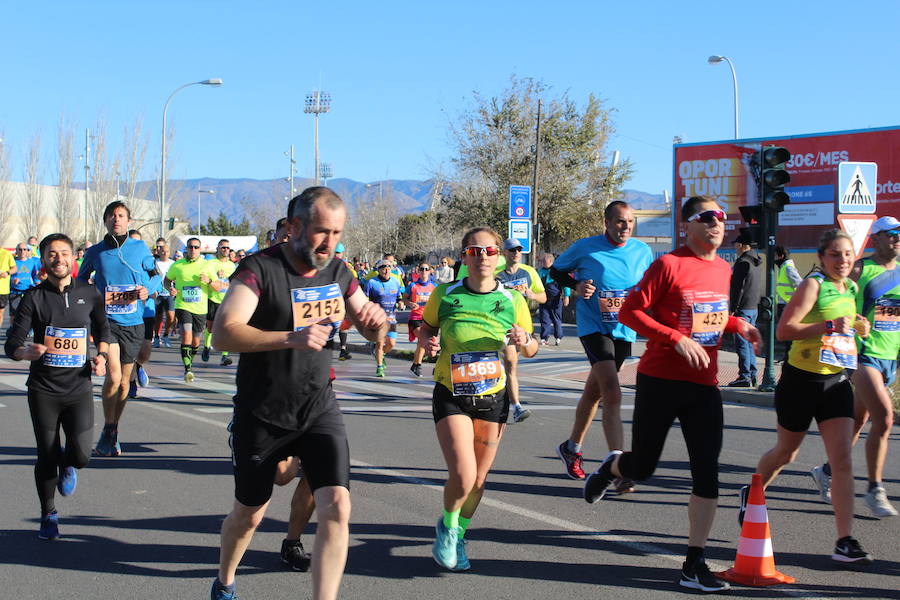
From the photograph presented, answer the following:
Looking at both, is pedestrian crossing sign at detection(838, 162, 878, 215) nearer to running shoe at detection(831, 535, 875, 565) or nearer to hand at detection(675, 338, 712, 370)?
running shoe at detection(831, 535, 875, 565)

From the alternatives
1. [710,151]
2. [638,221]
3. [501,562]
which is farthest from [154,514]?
[638,221]

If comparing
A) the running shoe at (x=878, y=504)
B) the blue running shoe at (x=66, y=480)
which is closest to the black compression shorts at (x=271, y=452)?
the blue running shoe at (x=66, y=480)

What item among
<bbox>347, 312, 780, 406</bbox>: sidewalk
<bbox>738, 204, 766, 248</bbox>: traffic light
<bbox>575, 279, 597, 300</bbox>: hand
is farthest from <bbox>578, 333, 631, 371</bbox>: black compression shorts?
<bbox>738, 204, 766, 248</bbox>: traffic light

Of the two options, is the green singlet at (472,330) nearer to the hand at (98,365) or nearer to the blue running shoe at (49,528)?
the hand at (98,365)

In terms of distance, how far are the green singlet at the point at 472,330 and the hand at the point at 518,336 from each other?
140mm

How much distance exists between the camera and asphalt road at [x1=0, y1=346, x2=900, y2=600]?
205 inches

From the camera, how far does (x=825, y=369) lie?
593cm

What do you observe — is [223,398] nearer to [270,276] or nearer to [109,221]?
[109,221]

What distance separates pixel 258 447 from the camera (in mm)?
4324

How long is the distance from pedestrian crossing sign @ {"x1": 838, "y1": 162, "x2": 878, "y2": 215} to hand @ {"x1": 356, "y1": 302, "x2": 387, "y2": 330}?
9.73 meters

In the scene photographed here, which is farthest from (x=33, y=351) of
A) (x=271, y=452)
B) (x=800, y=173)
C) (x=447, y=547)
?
(x=800, y=173)

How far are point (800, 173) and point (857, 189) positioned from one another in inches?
651

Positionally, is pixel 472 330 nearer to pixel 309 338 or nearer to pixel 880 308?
pixel 309 338

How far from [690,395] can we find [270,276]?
2.31m
